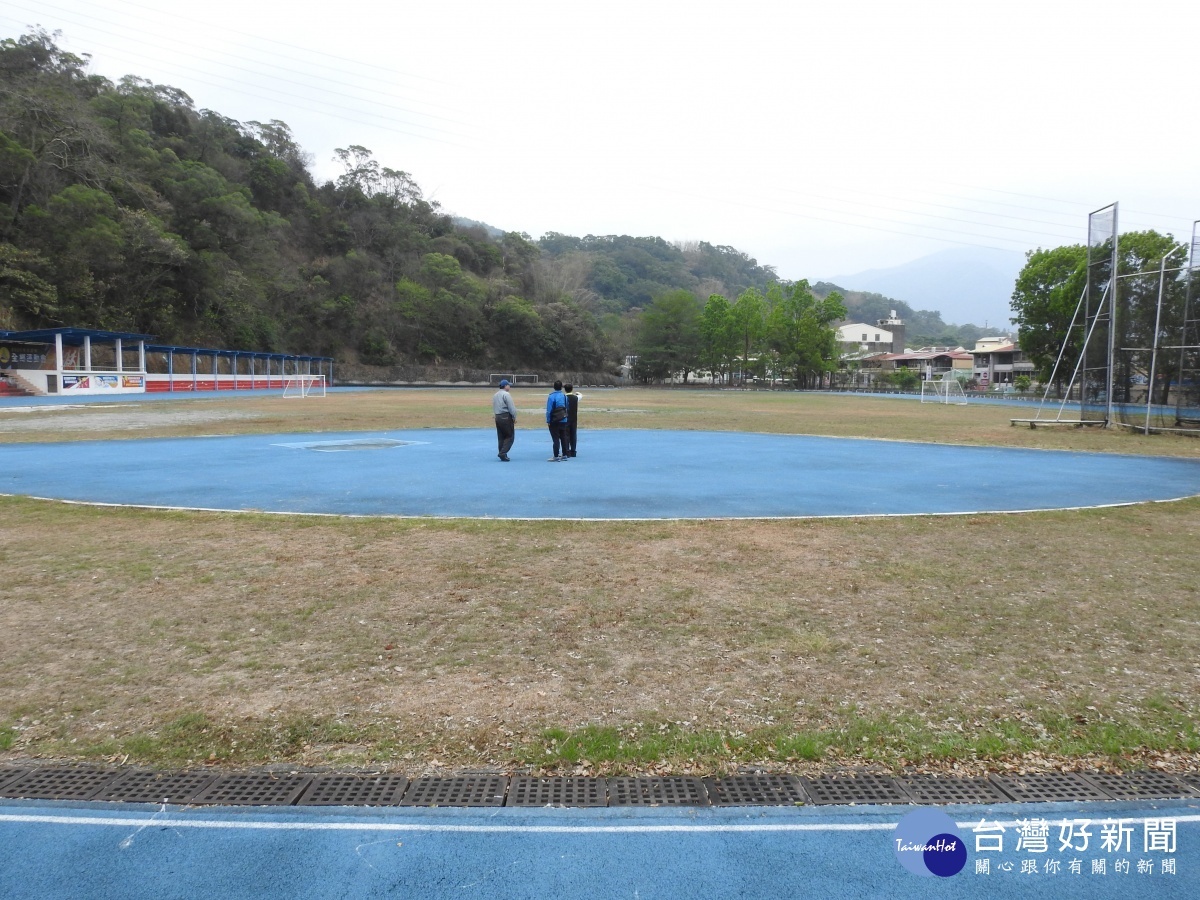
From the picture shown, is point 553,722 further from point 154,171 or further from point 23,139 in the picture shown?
point 154,171

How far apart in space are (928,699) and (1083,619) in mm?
2268

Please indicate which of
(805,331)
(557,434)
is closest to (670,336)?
(805,331)

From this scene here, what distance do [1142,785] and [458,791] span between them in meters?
3.20

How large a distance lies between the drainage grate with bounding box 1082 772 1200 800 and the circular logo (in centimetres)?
89

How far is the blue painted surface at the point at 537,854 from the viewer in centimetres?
276

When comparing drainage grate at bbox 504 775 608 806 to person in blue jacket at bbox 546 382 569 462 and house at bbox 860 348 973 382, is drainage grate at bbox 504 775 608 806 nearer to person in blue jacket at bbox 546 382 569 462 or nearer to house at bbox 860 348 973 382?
person in blue jacket at bbox 546 382 569 462

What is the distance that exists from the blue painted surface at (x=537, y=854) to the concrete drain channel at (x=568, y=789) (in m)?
0.07

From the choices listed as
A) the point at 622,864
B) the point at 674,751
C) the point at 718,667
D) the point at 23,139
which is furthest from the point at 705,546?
the point at 23,139

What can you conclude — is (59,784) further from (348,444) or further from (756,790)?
(348,444)

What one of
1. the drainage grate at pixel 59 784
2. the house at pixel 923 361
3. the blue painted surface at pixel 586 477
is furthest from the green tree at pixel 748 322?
the drainage grate at pixel 59 784

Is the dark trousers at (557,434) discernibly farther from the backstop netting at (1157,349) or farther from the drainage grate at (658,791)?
the backstop netting at (1157,349)

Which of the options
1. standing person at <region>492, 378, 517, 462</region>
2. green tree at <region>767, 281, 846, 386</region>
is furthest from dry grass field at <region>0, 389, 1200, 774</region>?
green tree at <region>767, 281, 846, 386</region>

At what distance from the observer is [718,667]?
4773mm

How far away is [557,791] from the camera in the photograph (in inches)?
134
